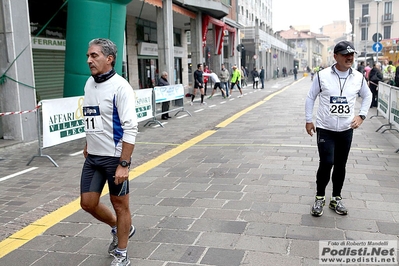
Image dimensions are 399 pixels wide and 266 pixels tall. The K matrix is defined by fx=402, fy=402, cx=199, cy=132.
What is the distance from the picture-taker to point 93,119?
3139 millimetres

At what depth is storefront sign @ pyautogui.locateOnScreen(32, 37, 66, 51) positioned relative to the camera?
13023 millimetres

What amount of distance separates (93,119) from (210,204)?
2.06 metres

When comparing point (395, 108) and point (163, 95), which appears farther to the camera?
point (163, 95)

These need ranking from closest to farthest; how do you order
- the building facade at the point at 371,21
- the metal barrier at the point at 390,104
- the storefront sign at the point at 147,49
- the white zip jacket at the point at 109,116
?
1. the white zip jacket at the point at 109,116
2. the metal barrier at the point at 390,104
3. the storefront sign at the point at 147,49
4. the building facade at the point at 371,21

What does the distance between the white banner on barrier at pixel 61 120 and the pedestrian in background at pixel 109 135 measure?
409cm

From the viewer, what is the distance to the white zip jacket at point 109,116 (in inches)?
118

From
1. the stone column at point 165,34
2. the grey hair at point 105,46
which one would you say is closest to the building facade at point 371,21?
the stone column at point 165,34

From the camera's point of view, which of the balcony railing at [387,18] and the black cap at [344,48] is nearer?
the black cap at [344,48]

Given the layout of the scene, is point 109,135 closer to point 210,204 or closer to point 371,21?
point 210,204

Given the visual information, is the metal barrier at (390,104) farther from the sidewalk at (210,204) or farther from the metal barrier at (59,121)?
the metal barrier at (59,121)

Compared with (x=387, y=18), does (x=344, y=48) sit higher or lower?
lower

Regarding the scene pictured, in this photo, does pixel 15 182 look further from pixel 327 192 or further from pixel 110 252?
pixel 327 192

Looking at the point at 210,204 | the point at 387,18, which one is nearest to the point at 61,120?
the point at 210,204

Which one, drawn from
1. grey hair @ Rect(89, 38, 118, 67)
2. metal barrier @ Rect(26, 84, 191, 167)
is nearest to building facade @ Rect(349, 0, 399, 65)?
metal barrier @ Rect(26, 84, 191, 167)
